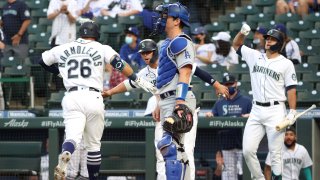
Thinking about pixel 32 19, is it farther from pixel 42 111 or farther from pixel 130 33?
pixel 42 111

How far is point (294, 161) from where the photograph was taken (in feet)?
37.6

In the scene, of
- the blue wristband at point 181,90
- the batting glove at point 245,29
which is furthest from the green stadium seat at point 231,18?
the blue wristband at point 181,90

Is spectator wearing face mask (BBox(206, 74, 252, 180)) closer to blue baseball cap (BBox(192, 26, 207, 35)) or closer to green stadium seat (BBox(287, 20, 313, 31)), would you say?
blue baseball cap (BBox(192, 26, 207, 35))

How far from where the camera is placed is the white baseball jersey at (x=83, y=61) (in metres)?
9.30

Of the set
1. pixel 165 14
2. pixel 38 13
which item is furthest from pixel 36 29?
pixel 165 14

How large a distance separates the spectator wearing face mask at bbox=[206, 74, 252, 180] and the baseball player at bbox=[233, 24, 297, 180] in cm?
136

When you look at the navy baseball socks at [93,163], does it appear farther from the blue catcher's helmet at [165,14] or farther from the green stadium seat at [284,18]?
the green stadium seat at [284,18]

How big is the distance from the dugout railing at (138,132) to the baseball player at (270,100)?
50.9 inches

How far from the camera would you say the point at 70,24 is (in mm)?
14906

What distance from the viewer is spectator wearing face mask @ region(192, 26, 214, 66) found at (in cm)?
1402

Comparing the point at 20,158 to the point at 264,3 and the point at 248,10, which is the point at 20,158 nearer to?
the point at 248,10

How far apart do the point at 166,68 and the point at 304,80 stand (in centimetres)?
501

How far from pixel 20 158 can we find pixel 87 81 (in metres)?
3.00

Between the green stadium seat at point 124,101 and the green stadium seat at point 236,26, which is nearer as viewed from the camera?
the green stadium seat at point 124,101
